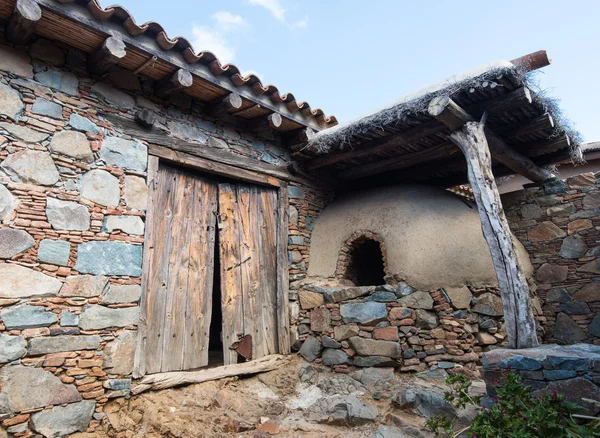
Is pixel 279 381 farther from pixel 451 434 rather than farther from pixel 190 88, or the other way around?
pixel 190 88

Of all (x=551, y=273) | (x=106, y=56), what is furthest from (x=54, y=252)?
(x=551, y=273)

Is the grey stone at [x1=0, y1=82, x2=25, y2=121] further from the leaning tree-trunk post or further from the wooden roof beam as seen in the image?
the leaning tree-trunk post

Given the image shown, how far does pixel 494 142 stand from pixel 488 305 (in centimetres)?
174

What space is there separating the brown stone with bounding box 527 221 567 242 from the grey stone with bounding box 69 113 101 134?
5.20m

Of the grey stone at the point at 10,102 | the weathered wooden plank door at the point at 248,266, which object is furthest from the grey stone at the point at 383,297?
the grey stone at the point at 10,102

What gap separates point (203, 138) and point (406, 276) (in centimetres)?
268

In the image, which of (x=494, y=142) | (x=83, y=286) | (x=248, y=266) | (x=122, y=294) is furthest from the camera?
(x=248, y=266)

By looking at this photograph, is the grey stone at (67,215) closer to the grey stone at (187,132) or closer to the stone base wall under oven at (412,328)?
the grey stone at (187,132)

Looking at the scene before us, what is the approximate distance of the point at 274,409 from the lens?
3727 mm

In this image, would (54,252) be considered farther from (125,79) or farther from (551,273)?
(551,273)

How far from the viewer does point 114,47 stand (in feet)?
10.7

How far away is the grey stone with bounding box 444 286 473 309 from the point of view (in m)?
4.29

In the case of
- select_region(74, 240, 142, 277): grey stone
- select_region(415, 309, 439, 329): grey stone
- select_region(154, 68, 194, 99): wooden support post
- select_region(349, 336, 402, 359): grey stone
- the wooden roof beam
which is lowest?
select_region(349, 336, 402, 359): grey stone

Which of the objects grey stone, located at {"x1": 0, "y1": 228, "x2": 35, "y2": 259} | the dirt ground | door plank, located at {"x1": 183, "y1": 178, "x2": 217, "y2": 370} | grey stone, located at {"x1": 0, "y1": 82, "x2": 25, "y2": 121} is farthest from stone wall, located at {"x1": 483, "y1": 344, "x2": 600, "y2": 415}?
A: grey stone, located at {"x1": 0, "y1": 82, "x2": 25, "y2": 121}
